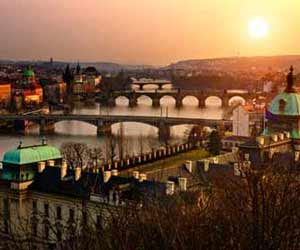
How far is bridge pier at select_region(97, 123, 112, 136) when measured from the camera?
2882cm

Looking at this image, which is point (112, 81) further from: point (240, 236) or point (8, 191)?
point (240, 236)

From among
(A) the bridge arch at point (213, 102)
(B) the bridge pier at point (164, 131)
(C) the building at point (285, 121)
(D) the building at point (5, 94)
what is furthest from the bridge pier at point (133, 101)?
(C) the building at point (285, 121)

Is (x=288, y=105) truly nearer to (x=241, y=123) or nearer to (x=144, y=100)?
(x=241, y=123)

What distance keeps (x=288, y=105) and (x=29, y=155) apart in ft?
20.1

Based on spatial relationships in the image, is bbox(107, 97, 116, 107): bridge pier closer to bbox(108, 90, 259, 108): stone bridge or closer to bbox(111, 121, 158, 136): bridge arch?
bbox(108, 90, 259, 108): stone bridge

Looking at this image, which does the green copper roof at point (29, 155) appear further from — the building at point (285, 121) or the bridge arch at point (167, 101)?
the bridge arch at point (167, 101)

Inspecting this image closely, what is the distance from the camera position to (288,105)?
14117 millimetres

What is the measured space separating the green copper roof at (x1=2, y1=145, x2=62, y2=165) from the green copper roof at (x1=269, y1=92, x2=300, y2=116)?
5.33 m

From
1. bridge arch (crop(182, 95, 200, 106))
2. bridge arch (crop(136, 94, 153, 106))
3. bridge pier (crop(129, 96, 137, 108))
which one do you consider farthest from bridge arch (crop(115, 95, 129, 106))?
bridge arch (crop(182, 95, 200, 106))

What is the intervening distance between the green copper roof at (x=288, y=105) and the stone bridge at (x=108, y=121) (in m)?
12.6

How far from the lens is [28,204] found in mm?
10398

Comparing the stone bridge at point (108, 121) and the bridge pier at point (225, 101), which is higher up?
the bridge pier at point (225, 101)

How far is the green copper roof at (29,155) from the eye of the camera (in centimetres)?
1062

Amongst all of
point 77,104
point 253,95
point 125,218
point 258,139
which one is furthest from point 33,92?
point 125,218
